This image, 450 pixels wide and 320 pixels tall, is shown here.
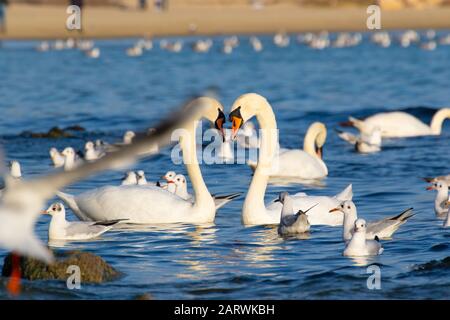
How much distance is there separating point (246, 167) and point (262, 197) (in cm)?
515

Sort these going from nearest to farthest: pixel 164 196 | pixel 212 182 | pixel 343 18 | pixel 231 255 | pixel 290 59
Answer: pixel 231 255 → pixel 164 196 → pixel 212 182 → pixel 290 59 → pixel 343 18

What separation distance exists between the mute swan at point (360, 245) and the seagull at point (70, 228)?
2.69 m

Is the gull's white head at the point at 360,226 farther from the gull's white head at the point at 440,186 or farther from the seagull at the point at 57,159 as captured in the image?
the seagull at the point at 57,159

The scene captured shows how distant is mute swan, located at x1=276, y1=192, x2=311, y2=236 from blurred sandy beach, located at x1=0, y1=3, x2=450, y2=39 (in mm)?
44394

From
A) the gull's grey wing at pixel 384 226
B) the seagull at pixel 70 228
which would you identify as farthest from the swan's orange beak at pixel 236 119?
the gull's grey wing at pixel 384 226

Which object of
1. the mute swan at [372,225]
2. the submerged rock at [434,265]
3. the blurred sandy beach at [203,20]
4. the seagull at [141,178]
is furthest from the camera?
the blurred sandy beach at [203,20]

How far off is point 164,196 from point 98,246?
1.54 m

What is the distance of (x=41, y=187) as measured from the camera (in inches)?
290

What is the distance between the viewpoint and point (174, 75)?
39469 mm

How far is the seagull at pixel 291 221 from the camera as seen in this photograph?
12.2 m

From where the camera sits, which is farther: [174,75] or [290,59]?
[290,59]
